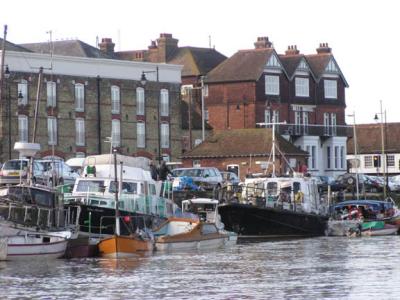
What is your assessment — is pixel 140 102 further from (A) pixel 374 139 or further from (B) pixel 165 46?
(A) pixel 374 139

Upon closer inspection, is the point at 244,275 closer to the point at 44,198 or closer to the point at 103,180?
the point at 44,198

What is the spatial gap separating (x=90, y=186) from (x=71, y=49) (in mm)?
50329

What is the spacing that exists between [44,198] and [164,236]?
6.03 metres

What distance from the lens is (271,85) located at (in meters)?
120

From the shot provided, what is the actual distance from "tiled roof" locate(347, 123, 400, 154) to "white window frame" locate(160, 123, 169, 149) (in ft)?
112

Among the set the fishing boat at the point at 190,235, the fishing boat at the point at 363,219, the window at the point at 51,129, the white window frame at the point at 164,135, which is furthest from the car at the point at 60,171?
the white window frame at the point at 164,135

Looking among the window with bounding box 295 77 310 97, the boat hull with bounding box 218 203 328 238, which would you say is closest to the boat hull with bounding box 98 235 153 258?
the boat hull with bounding box 218 203 328 238

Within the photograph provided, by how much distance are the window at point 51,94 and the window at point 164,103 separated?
11.0 metres

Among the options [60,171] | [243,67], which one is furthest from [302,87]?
[60,171]

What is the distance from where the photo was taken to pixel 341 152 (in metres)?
124

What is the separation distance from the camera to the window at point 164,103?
110 meters

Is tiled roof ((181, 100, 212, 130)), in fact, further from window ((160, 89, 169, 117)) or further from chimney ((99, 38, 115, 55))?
chimney ((99, 38, 115, 55))

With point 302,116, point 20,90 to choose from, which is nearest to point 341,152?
point 302,116

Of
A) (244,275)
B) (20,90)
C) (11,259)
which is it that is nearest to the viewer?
(244,275)
